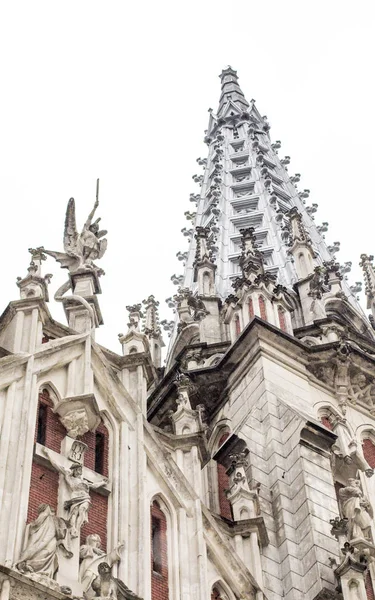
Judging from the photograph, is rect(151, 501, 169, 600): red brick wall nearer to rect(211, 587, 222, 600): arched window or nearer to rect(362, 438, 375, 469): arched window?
rect(211, 587, 222, 600): arched window

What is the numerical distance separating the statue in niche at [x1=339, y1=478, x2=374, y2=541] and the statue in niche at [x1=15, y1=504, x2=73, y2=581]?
4.48 m

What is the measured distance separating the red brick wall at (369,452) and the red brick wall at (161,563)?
592 centimetres

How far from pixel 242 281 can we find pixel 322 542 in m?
8.70

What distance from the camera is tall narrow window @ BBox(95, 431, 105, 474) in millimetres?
19438

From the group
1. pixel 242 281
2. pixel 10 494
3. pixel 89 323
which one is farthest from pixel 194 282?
pixel 10 494

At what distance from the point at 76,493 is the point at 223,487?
5804 mm

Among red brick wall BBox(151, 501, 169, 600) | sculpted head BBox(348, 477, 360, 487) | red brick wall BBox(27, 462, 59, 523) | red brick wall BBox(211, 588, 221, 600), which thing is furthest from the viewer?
sculpted head BBox(348, 477, 360, 487)

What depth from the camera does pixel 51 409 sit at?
64.6 feet

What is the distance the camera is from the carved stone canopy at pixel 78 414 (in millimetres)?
19609

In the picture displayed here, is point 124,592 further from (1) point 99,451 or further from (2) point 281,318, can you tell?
(2) point 281,318

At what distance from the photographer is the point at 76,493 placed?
1806cm

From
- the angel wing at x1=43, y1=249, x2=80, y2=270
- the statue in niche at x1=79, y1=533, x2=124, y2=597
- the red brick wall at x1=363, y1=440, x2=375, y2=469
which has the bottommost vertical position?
the statue in niche at x1=79, y1=533, x2=124, y2=597

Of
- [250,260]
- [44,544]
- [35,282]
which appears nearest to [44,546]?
[44,544]

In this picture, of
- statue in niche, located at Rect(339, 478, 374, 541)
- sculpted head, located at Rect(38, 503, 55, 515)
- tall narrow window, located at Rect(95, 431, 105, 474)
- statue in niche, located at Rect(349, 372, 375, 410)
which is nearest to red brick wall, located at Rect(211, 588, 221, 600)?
statue in niche, located at Rect(339, 478, 374, 541)
